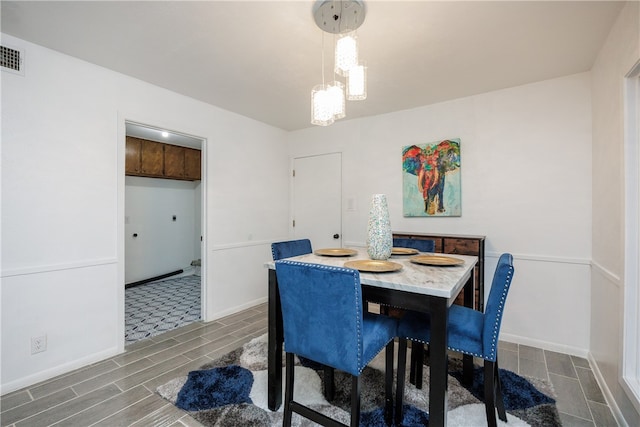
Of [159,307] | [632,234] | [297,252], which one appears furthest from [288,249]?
[159,307]

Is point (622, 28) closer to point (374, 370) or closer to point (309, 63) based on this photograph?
point (309, 63)

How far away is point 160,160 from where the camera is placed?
15.3 feet

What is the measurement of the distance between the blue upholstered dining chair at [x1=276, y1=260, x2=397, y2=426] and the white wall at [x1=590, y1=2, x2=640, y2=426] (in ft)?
4.77

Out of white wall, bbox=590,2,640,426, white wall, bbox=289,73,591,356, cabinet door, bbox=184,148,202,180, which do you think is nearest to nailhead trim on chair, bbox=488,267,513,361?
white wall, bbox=590,2,640,426

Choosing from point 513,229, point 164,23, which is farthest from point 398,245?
point 164,23

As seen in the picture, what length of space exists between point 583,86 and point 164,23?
3.39 meters

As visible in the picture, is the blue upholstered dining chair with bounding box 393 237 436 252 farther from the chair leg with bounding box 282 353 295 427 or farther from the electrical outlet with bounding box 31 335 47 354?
the electrical outlet with bounding box 31 335 47 354

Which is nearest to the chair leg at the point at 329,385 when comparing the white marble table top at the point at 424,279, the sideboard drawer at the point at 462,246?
the white marble table top at the point at 424,279

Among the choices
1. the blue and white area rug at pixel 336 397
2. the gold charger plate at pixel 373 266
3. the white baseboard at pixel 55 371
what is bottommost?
the blue and white area rug at pixel 336 397

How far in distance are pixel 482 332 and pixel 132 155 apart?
191 inches

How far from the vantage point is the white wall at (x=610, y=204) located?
1.69m

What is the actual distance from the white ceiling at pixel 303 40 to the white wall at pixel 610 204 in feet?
0.63

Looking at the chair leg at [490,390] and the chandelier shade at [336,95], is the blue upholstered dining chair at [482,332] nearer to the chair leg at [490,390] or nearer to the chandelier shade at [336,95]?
the chair leg at [490,390]

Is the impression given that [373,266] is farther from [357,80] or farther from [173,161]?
[173,161]
